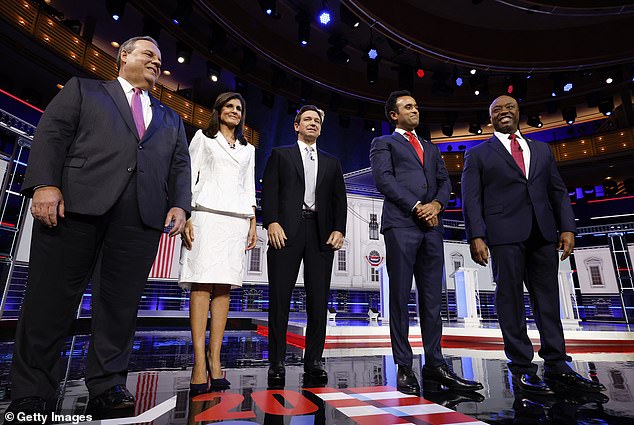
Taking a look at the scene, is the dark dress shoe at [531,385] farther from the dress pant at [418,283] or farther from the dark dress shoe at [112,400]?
the dark dress shoe at [112,400]

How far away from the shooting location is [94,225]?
4.50ft

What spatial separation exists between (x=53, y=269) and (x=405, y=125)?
6.44ft

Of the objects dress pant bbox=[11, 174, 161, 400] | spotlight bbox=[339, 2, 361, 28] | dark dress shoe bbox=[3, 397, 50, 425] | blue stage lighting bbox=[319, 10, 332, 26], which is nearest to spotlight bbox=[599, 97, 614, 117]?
spotlight bbox=[339, 2, 361, 28]

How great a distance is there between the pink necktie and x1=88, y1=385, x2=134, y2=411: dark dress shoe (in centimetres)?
102

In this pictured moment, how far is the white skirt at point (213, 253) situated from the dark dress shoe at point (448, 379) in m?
1.12

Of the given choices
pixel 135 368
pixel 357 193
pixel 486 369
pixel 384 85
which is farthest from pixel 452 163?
pixel 135 368

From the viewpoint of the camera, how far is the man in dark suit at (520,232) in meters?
1.83

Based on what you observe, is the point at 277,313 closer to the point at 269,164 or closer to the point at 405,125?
the point at 269,164

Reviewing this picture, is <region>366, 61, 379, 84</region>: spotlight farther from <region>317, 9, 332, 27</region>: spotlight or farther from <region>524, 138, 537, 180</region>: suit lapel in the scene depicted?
<region>524, 138, 537, 180</region>: suit lapel

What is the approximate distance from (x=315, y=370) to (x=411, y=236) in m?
0.92

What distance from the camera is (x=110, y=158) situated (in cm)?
140

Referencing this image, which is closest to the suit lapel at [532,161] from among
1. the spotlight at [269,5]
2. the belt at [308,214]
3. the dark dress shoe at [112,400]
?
the belt at [308,214]

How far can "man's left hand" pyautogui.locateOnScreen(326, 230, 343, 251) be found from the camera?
209 centimetres

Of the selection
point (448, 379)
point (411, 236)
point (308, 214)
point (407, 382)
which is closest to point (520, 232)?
point (411, 236)
